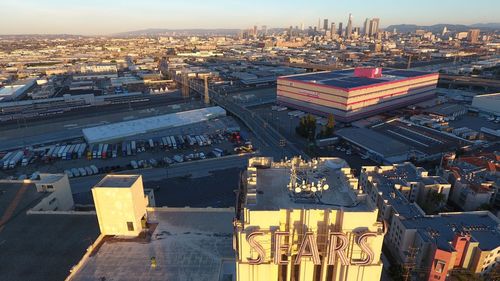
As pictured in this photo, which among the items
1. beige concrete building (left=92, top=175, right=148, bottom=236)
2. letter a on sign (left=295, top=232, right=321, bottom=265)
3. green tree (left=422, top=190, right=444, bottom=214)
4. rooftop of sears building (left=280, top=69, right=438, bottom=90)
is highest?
letter a on sign (left=295, top=232, right=321, bottom=265)

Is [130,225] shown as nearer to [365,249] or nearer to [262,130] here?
[365,249]

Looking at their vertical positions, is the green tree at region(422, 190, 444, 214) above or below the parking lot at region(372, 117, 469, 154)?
above

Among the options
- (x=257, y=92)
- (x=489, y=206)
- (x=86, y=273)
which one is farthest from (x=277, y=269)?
(x=257, y=92)

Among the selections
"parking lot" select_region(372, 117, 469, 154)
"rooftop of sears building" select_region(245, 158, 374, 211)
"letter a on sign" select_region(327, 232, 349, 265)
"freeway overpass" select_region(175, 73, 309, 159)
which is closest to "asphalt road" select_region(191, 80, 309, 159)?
"freeway overpass" select_region(175, 73, 309, 159)

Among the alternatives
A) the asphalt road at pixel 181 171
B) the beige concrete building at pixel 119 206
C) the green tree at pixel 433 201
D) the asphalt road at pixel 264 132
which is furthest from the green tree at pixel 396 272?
the asphalt road at pixel 181 171

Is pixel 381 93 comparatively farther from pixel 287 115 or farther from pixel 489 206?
pixel 489 206

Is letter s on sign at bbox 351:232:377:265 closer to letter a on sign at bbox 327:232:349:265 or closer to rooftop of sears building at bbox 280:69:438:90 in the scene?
letter a on sign at bbox 327:232:349:265

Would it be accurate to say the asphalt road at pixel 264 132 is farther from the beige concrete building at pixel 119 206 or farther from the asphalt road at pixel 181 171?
the beige concrete building at pixel 119 206
